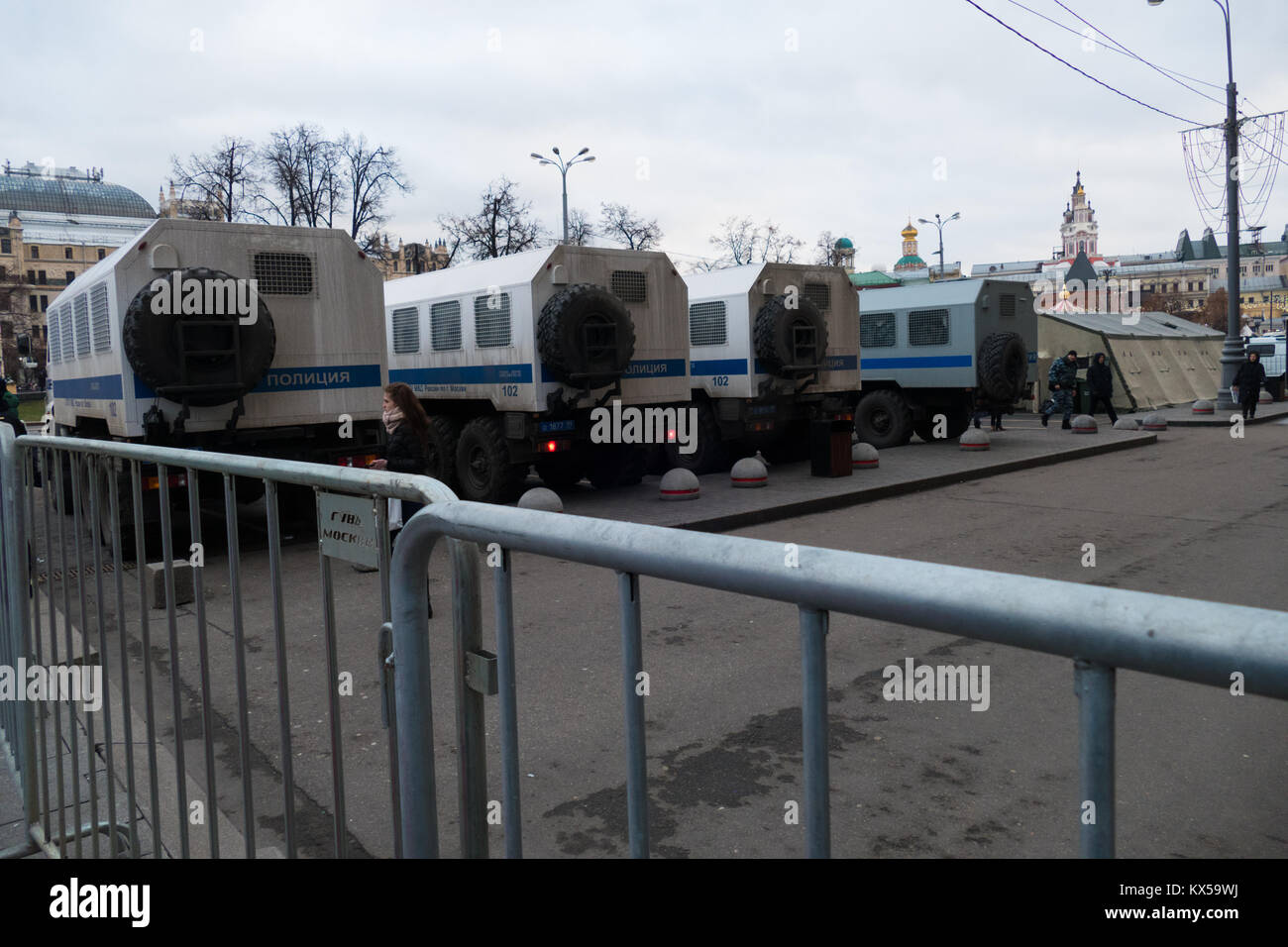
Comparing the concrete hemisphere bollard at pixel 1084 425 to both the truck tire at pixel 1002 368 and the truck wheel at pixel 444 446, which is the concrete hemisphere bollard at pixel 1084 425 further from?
the truck wheel at pixel 444 446

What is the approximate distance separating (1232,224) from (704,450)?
1748 cm

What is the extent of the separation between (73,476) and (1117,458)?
1703cm

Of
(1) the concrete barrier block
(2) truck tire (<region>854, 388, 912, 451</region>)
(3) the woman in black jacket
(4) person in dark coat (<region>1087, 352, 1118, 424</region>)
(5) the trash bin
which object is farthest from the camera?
(4) person in dark coat (<region>1087, 352, 1118, 424</region>)

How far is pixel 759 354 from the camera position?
15.4 m

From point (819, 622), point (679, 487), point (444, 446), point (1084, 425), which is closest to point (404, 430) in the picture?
point (679, 487)

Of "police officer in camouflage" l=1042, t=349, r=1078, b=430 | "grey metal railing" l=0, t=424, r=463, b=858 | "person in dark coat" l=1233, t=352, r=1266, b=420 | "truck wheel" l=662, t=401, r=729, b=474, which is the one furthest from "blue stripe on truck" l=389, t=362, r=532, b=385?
"person in dark coat" l=1233, t=352, r=1266, b=420

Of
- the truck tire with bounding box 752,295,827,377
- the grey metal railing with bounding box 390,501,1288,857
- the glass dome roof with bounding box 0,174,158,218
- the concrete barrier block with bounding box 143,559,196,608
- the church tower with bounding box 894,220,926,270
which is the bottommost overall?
the concrete barrier block with bounding box 143,559,196,608

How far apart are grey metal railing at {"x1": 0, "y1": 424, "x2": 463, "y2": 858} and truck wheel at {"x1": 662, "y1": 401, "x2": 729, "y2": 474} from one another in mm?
11386

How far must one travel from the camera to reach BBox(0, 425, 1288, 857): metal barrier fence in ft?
3.25

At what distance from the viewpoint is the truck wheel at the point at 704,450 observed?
15.7 metres

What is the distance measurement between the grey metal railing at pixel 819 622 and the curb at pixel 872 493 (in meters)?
7.51

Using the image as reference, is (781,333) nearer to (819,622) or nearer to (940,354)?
(940,354)

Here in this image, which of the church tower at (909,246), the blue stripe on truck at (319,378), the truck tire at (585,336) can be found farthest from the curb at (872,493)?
the church tower at (909,246)

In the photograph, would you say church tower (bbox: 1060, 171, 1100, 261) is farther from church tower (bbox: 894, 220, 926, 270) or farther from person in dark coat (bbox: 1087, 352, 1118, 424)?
person in dark coat (bbox: 1087, 352, 1118, 424)
